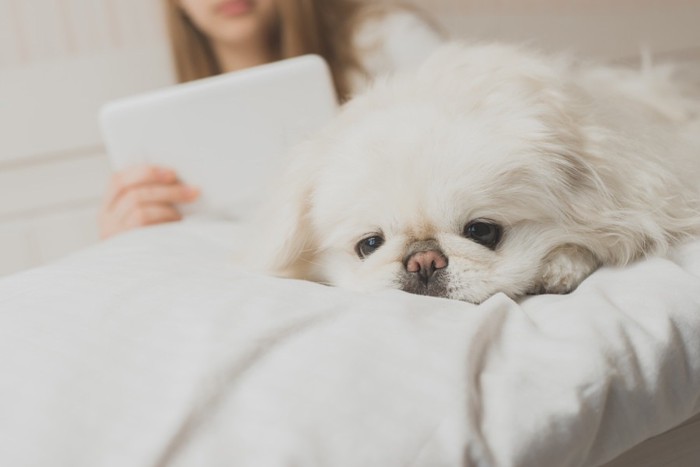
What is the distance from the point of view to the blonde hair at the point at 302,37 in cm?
229

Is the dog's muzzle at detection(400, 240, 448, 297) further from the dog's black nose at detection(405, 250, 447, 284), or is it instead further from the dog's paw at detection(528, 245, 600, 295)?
the dog's paw at detection(528, 245, 600, 295)

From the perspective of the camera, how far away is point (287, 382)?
30.1 inches

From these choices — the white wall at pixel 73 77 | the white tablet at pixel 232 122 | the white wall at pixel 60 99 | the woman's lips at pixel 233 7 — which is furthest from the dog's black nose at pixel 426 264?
the white wall at pixel 60 99

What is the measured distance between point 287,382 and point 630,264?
576 mm

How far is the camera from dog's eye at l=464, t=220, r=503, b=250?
3.78 feet

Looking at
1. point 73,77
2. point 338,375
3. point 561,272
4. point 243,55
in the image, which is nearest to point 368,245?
point 561,272

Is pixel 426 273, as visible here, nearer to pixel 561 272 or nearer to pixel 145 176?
pixel 561 272

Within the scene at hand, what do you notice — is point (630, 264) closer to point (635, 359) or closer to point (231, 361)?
point (635, 359)

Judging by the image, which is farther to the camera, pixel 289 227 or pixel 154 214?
pixel 154 214

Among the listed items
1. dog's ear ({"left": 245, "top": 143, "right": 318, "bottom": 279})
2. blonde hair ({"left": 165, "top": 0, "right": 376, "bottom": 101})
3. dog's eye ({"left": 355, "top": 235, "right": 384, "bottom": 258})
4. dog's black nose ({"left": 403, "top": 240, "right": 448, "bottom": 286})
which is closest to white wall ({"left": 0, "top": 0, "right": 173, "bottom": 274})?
blonde hair ({"left": 165, "top": 0, "right": 376, "bottom": 101})

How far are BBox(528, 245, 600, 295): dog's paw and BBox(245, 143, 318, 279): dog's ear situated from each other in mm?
375

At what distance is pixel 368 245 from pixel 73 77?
1566mm

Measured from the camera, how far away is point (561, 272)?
1.13 meters

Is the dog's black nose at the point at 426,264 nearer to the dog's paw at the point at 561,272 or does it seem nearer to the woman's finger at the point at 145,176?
the dog's paw at the point at 561,272
